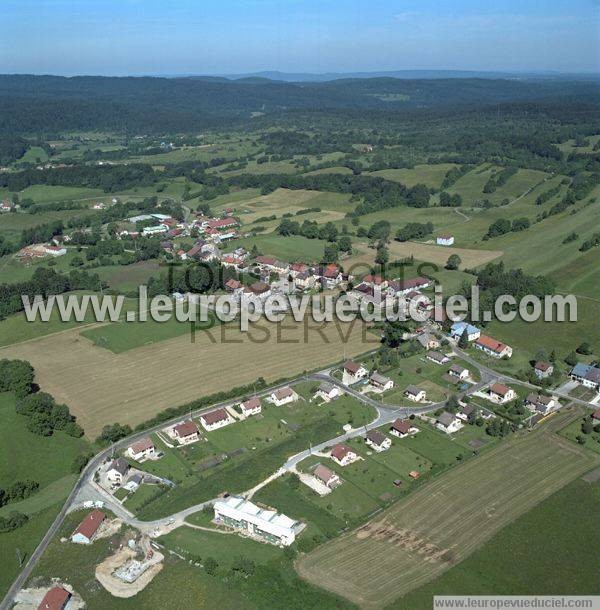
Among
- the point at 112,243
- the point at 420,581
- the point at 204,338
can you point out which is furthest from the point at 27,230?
the point at 420,581

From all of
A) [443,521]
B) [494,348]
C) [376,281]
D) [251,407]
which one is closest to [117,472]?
[251,407]

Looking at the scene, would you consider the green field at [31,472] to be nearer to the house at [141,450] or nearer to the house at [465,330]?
the house at [141,450]

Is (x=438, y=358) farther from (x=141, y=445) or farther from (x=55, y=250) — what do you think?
(x=55, y=250)

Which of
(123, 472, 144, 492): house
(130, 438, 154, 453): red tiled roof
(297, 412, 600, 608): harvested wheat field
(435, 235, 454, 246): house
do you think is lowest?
(297, 412, 600, 608): harvested wheat field

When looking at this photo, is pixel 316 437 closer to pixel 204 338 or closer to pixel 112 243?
pixel 204 338

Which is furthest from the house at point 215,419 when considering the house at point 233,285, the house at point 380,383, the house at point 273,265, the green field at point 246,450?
the house at point 273,265

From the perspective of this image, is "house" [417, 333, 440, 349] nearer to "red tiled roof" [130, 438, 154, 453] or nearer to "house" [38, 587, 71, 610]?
"red tiled roof" [130, 438, 154, 453]

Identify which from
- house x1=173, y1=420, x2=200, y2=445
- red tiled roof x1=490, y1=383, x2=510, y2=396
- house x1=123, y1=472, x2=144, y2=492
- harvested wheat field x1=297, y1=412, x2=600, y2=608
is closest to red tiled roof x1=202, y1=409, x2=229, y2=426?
house x1=173, y1=420, x2=200, y2=445
